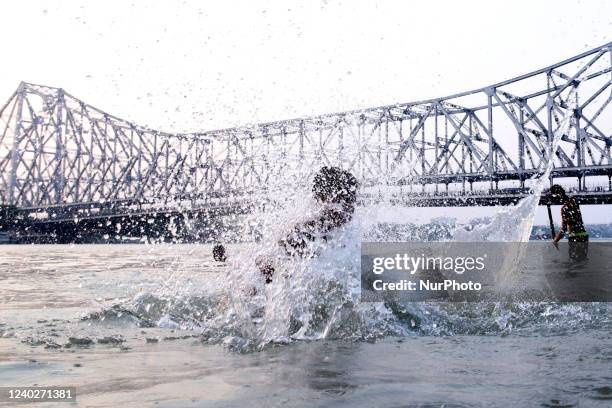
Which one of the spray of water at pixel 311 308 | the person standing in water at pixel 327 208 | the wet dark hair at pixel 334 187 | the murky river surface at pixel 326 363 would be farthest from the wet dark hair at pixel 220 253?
the wet dark hair at pixel 334 187

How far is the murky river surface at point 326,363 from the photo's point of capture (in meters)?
2.57

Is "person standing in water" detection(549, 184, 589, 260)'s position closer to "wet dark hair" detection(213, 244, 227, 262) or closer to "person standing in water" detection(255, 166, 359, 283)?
"person standing in water" detection(255, 166, 359, 283)

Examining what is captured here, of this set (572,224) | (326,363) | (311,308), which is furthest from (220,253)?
(572,224)

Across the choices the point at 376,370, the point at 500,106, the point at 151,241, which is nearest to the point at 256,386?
the point at 376,370

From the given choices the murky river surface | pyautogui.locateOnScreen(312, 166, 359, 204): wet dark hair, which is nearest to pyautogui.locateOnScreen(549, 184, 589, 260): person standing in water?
the murky river surface

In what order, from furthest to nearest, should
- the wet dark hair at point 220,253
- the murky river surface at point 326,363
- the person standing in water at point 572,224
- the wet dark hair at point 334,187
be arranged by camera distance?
the person standing in water at point 572,224
the wet dark hair at point 220,253
the wet dark hair at point 334,187
the murky river surface at point 326,363

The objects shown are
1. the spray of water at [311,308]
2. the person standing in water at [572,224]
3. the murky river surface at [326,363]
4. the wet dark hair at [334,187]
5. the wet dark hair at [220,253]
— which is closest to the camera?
the murky river surface at [326,363]

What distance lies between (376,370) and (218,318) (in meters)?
2.12

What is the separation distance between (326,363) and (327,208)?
181 centimetres

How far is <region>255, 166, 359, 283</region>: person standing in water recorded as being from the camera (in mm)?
4875

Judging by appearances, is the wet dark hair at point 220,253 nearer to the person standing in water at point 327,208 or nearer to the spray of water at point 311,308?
the spray of water at point 311,308

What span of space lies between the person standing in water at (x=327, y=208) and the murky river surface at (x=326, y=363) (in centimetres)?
94

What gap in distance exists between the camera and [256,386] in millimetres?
2799

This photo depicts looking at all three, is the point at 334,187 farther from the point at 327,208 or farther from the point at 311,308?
the point at 311,308
